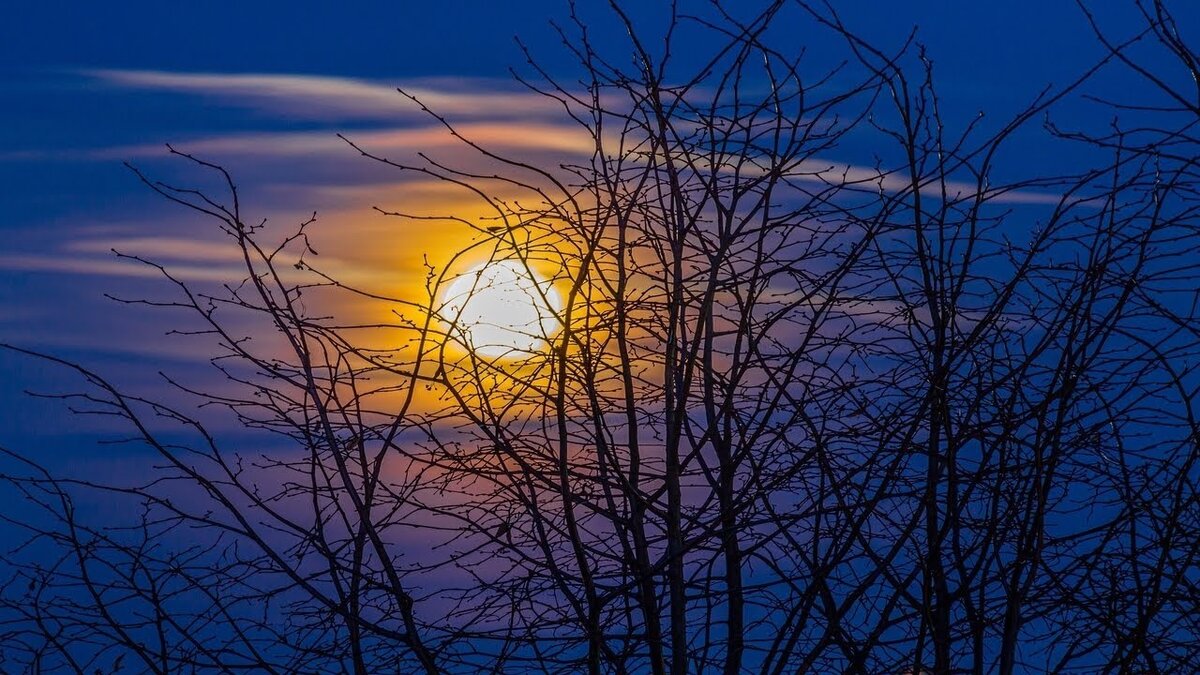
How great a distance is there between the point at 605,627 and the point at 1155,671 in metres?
2.02

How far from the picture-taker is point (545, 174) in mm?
4082

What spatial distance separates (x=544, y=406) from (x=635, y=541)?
0.56 metres

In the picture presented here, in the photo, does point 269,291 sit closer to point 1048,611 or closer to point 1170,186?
point 1048,611

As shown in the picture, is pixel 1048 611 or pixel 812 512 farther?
pixel 1048 611

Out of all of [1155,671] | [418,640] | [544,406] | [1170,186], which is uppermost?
[1170,186]

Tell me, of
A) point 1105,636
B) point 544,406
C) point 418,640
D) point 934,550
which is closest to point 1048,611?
point 1105,636

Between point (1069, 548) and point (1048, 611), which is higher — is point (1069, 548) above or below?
above

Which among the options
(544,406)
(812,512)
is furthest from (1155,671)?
(544,406)

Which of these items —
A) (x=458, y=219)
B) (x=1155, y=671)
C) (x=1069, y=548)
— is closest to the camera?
(x=458, y=219)

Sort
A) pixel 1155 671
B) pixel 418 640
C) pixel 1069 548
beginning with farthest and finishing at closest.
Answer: pixel 1069 548
pixel 1155 671
pixel 418 640

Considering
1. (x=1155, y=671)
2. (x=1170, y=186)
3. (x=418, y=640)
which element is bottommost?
(x=1155, y=671)

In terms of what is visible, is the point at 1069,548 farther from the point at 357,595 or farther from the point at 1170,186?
the point at 357,595

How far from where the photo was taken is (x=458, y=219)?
398cm

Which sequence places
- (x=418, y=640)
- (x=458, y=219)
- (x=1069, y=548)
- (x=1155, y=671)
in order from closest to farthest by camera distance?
1. (x=418, y=640)
2. (x=458, y=219)
3. (x=1155, y=671)
4. (x=1069, y=548)
